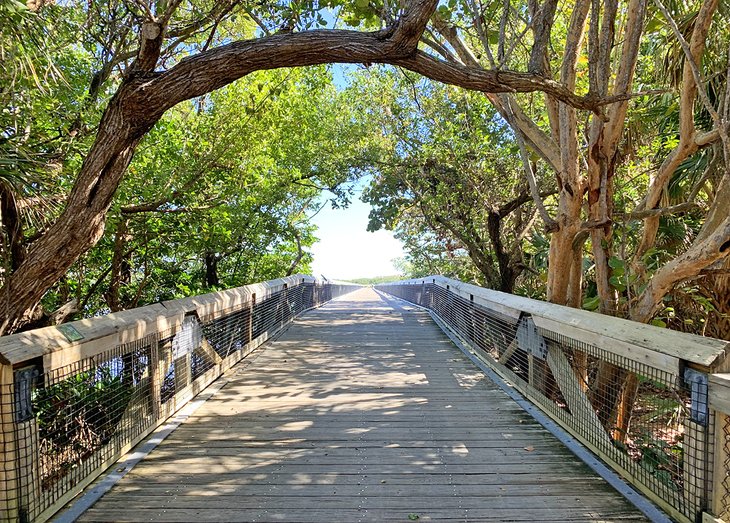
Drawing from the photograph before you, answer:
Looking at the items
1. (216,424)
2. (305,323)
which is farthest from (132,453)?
(305,323)

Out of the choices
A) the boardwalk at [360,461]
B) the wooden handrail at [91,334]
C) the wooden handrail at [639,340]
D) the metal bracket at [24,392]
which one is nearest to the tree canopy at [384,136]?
the wooden handrail at [91,334]

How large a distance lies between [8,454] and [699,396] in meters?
2.98

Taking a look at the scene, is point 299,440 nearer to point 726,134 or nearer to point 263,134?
point 726,134

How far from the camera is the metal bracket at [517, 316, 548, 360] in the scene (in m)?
4.01

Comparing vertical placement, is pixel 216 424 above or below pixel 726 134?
below

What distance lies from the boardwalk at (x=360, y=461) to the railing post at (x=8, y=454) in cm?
34

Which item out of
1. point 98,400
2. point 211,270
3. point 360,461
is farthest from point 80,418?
point 211,270

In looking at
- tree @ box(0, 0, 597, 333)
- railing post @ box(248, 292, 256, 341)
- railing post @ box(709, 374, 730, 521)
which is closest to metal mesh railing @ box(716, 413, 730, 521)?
railing post @ box(709, 374, 730, 521)

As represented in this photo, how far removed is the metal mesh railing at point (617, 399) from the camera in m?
2.20

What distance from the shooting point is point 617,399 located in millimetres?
3973

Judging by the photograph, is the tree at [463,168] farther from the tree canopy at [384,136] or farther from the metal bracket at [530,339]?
the metal bracket at [530,339]

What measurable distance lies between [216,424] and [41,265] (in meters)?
1.63

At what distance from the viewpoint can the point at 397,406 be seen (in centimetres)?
418

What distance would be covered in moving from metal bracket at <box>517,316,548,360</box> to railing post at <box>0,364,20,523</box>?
345cm
